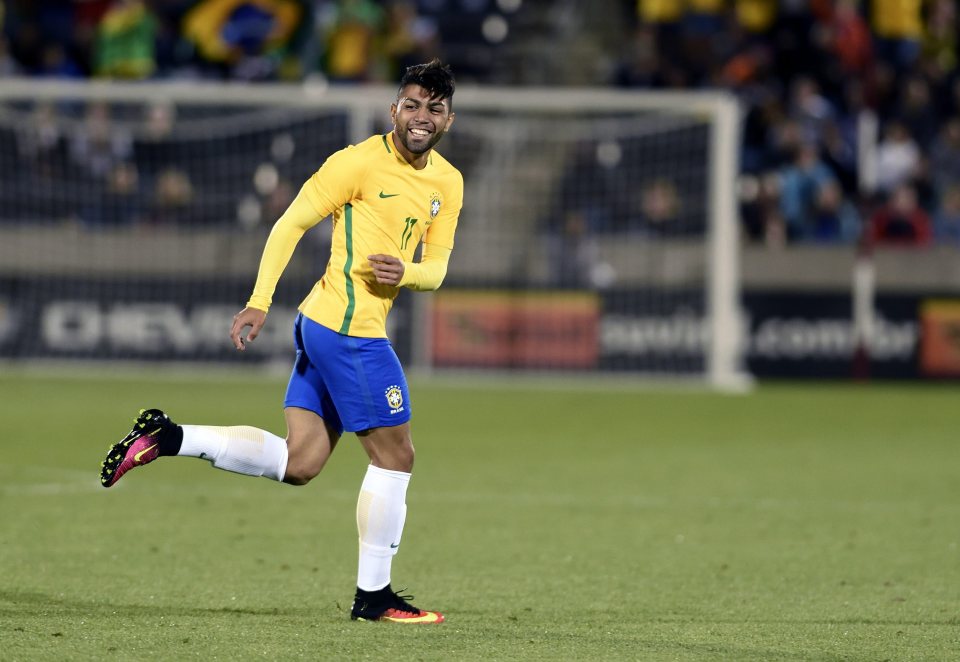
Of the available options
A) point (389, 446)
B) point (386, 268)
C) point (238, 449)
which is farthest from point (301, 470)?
point (386, 268)

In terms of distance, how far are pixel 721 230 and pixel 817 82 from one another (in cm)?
496

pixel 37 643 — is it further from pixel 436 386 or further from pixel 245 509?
pixel 436 386

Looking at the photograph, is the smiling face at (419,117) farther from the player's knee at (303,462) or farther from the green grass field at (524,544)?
the green grass field at (524,544)

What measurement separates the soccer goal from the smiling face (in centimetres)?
1245

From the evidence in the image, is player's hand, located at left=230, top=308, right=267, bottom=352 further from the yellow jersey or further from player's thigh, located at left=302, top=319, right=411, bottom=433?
player's thigh, located at left=302, top=319, right=411, bottom=433

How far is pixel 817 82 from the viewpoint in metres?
22.6

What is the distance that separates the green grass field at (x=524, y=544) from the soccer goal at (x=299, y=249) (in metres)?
3.60

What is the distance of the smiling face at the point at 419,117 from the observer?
613 cm

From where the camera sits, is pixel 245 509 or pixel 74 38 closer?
pixel 245 509

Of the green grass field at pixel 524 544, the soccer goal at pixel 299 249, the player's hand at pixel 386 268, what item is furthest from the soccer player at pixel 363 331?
the soccer goal at pixel 299 249

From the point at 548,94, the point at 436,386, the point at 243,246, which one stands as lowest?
the point at 436,386

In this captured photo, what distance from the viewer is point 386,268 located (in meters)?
6.07

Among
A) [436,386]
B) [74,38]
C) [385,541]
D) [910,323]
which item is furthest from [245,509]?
[74,38]

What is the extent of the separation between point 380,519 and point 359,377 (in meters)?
0.54
